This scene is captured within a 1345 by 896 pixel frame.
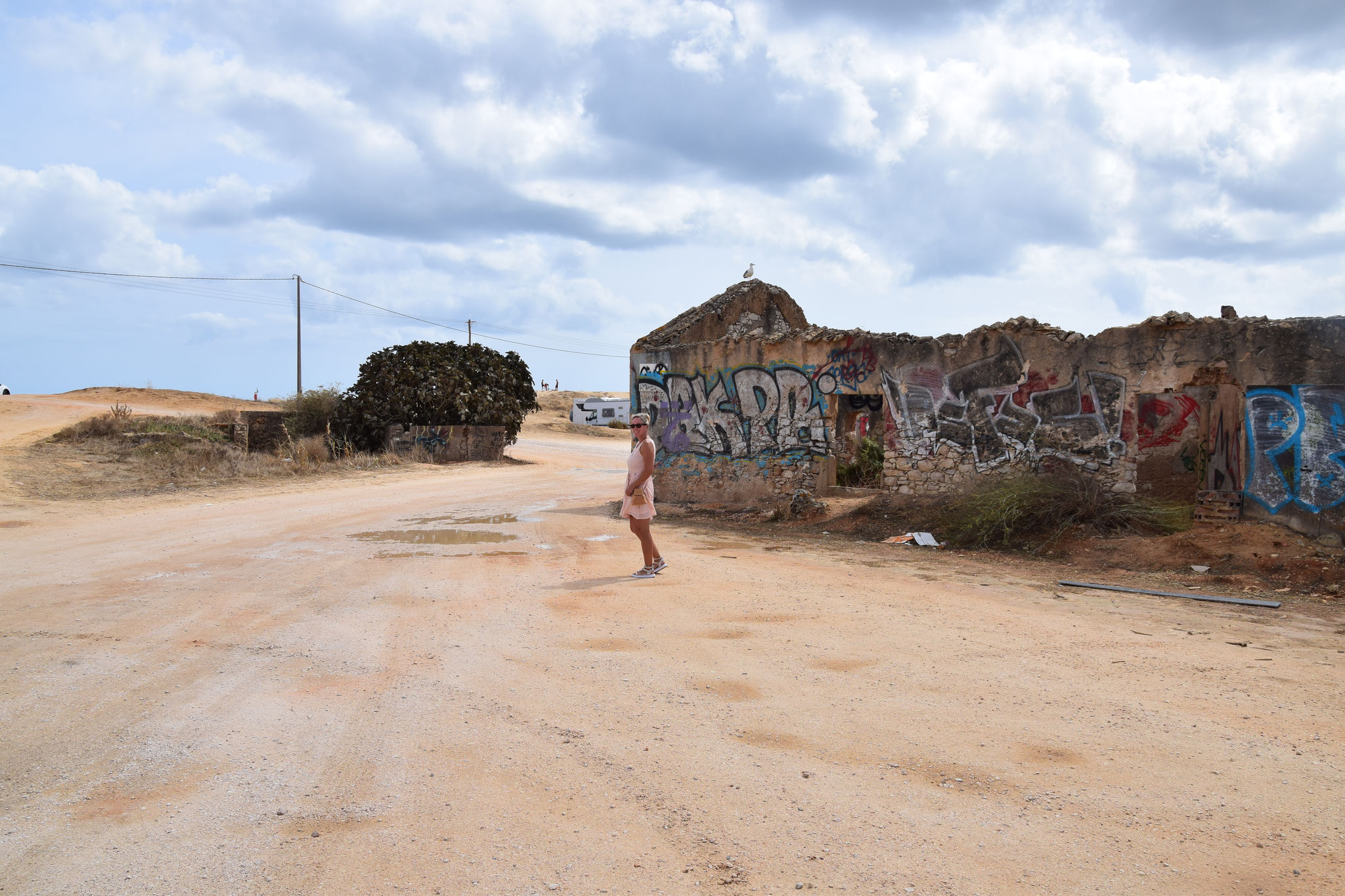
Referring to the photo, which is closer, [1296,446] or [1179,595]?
[1179,595]

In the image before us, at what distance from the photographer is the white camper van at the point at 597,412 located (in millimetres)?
51125

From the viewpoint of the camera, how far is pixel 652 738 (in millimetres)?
4105

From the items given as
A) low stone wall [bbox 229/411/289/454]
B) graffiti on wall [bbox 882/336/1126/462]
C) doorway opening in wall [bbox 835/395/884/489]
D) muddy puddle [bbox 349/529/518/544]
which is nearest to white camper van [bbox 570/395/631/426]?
low stone wall [bbox 229/411/289/454]

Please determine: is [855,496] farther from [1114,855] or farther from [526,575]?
[1114,855]

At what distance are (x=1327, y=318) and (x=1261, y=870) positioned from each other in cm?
854

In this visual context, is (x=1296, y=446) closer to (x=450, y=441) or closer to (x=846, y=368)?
(x=846, y=368)

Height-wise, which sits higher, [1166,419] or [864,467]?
[1166,419]

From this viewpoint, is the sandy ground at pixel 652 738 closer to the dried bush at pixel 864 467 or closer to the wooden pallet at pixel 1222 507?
the wooden pallet at pixel 1222 507

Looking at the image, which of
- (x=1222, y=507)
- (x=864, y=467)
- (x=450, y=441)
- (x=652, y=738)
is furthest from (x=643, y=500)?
(x=450, y=441)

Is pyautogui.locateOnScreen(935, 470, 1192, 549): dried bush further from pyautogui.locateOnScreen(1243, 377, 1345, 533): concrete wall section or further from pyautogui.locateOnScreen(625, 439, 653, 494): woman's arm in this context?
pyautogui.locateOnScreen(625, 439, 653, 494): woman's arm

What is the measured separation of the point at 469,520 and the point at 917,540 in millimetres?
6152

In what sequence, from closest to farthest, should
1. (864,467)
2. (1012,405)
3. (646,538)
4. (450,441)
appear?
(646,538) < (1012,405) < (864,467) < (450,441)

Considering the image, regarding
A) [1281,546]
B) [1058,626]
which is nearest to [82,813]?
[1058,626]

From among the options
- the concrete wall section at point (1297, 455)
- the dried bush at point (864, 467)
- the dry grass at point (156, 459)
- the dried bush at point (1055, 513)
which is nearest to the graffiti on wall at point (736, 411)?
the dried bush at point (864, 467)
